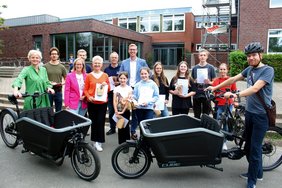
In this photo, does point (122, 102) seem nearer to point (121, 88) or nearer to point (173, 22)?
point (121, 88)

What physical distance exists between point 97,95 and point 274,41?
1640cm

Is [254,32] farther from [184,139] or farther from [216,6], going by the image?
[184,139]

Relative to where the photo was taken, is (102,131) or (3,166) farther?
(102,131)

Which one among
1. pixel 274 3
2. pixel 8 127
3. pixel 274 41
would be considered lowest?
pixel 8 127

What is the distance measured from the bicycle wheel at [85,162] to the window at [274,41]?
17.1 meters

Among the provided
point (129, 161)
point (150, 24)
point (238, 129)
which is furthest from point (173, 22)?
point (129, 161)

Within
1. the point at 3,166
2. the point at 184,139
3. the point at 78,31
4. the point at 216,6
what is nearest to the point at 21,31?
the point at 78,31

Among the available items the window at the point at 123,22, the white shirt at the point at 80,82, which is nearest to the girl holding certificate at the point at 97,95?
the white shirt at the point at 80,82

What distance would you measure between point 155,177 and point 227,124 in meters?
1.47

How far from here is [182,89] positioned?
4.95 metres

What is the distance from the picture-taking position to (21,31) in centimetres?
2447

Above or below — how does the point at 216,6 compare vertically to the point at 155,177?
above

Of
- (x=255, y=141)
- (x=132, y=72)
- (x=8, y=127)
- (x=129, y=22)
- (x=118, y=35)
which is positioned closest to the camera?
(x=255, y=141)

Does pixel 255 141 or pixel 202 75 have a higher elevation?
pixel 202 75
